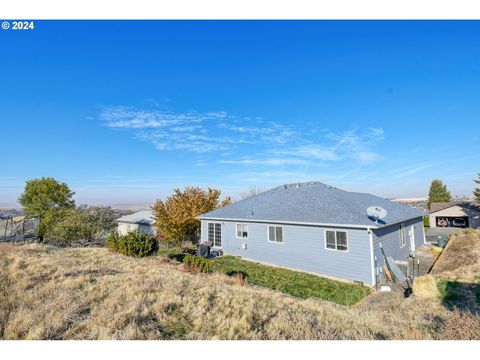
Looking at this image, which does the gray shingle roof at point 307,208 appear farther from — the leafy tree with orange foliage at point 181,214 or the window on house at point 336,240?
the leafy tree with orange foliage at point 181,214

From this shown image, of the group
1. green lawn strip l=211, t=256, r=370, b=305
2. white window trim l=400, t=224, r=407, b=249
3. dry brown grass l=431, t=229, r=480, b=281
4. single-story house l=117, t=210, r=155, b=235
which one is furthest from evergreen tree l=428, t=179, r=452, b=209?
single-story house l=117, t=210, r=155, b=235

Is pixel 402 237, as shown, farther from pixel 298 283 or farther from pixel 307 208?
pixel 298 283

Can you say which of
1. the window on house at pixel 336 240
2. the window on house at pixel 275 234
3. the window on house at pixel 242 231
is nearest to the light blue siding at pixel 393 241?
the window on house at pixel 336 240

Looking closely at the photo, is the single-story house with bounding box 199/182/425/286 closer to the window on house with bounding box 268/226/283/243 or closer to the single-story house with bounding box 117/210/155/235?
the window on house with bounding box 268/226/283/243

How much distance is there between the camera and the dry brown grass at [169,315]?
175 inches

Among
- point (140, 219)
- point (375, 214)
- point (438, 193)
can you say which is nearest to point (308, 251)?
point (375, 214)

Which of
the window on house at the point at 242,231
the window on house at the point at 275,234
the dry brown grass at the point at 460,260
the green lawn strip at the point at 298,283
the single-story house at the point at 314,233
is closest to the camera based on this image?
the green lawn strip at the point at 298,283

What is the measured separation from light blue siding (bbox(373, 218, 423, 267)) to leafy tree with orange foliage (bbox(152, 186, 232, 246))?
13943 millimetres

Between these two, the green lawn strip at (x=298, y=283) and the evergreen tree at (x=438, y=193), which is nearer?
the green lawn strip at (x=298, y=283)

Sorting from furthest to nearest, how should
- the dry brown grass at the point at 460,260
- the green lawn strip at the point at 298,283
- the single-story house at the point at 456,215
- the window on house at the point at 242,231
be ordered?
the single-story house at the point at 456,215 < the window on house at the point at 242,231 < the dry brown grass at the point at 460,260 < the green lawn strip at the point at 298,283

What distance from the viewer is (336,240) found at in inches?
487

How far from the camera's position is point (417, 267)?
13.6 metres

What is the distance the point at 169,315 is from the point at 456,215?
3771cm

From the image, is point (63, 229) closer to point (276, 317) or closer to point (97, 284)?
point (97, 284)
